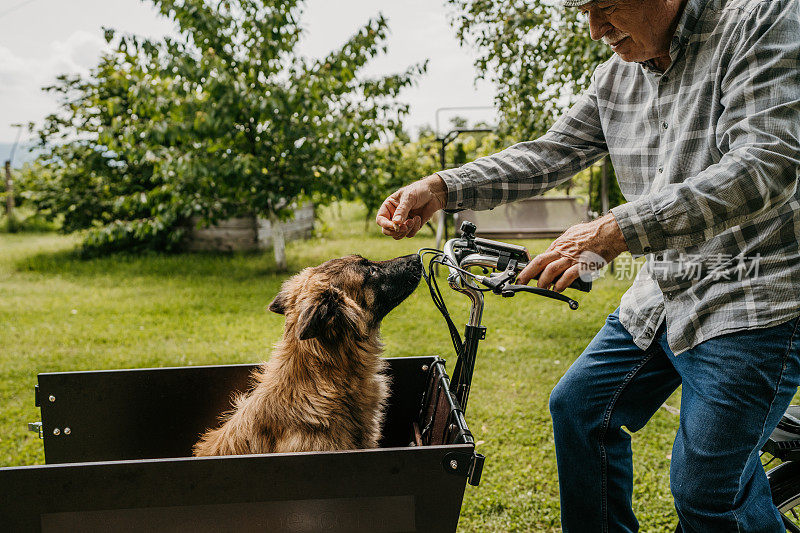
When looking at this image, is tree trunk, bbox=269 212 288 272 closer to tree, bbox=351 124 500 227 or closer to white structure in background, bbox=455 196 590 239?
tree, bbox=351 124 500 227

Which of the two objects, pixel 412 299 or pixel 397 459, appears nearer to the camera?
pixel 397 459

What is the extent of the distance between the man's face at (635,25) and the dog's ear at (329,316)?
116 cm

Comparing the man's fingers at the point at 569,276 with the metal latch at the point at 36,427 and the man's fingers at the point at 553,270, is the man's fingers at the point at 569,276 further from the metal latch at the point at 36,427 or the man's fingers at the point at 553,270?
the metal latch at the point at 36,427

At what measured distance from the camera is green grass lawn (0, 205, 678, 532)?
3.39m

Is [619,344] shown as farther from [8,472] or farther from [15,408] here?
[15,408]

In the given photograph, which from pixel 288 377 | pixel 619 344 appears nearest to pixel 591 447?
pixel 619 344

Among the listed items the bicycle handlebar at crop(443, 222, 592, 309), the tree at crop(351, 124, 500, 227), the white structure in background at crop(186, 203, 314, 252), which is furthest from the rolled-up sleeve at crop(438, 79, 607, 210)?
the white structure in background at crop(186, 203, 314, 252)

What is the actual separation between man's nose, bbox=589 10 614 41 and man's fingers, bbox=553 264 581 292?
0.73 m

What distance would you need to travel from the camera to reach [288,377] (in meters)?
2.04

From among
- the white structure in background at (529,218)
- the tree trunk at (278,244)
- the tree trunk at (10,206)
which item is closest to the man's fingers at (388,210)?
the white structure in background at (529,218)

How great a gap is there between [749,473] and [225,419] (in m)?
1.70

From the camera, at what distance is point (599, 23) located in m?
1.69

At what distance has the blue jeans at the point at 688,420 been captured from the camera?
1.53 metres

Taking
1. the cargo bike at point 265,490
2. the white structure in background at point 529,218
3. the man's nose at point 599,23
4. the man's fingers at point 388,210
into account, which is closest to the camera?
the cargo bike at point 265,490
